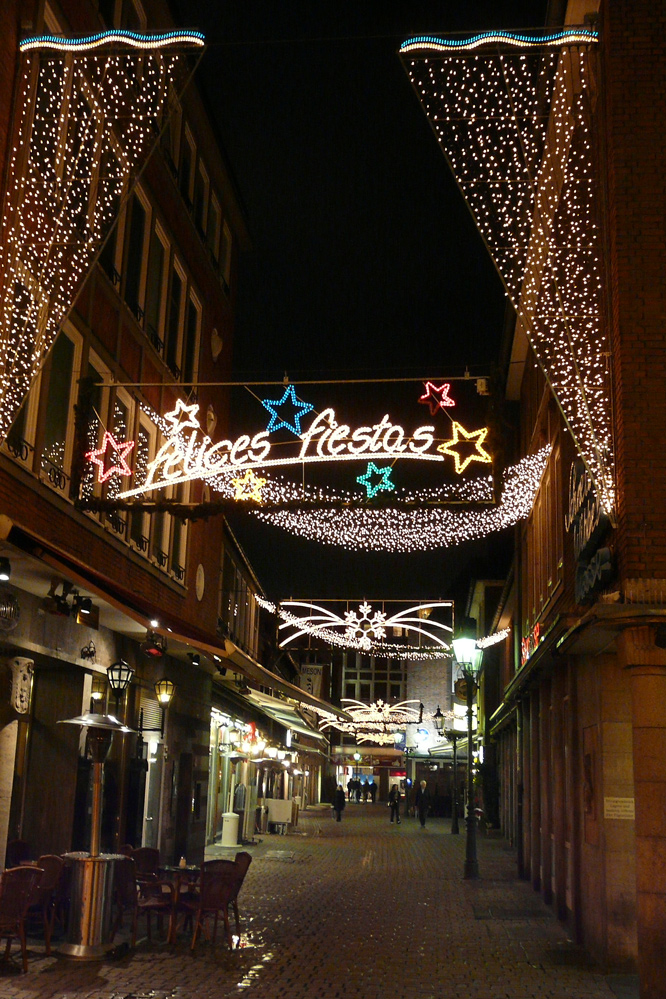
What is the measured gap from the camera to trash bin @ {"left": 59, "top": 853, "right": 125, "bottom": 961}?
11328mm

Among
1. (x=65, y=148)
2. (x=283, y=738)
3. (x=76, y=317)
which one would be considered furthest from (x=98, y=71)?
(x=283, y=738)

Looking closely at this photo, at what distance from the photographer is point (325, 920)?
1512cm

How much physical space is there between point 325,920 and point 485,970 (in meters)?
4.07

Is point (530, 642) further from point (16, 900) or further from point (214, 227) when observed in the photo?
point (16, 900)

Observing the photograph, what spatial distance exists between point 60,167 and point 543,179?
20.6 ft

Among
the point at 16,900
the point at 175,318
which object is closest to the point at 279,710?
the point at 175,318

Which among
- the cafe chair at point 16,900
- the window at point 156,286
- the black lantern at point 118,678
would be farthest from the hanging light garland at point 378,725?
the cafe chair at point 16,900

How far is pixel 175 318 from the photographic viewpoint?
2045 centimetres

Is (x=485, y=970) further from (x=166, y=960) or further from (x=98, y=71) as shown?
(x=98, y=71)

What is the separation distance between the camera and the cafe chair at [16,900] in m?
10.5

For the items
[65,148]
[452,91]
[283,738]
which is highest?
[65,148]

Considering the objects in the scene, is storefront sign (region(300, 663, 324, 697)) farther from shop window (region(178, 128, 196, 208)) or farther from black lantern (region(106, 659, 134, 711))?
black lantern (region(106, 659, 134, 711))

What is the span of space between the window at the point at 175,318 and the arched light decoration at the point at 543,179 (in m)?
8.63

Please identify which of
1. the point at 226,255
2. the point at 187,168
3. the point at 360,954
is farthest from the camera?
the point at 226,255
